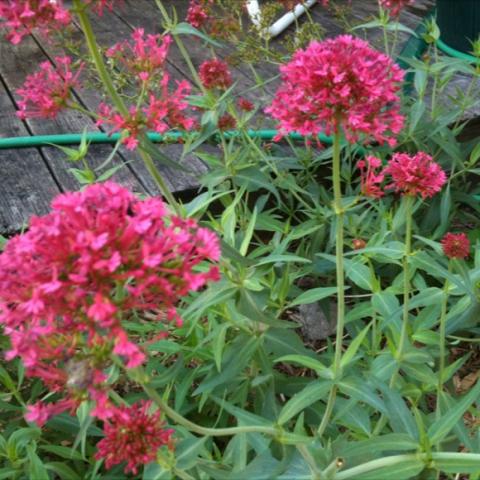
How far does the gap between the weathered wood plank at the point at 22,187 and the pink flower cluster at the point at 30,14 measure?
1.22 m

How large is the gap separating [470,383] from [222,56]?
235cm

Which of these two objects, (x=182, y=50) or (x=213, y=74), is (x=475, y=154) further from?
(x=182, y=50)

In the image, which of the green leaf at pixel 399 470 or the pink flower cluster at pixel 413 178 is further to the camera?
the pink flower cluster at pixel 413 178

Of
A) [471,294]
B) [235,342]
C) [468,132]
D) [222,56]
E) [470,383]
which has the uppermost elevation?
[222,56]

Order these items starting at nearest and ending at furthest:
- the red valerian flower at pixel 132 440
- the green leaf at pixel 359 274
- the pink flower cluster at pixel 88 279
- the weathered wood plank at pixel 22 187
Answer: the pink flower cluster at pixel 88 279, the red valerian flower at pixel 132 440, the green leaf at pixel 359 274, the weathered wood plank at pixel 22 187

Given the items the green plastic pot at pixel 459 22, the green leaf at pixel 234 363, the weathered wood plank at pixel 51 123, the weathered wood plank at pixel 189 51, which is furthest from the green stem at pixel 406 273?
the green plastic pot at pixel 459 22

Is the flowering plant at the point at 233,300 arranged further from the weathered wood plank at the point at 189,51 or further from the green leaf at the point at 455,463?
the weathered wood plank at the point at 189,51

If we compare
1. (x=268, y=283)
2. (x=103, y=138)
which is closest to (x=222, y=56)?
(x=103, y=138)

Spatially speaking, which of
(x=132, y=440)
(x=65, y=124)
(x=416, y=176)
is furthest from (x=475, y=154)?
(x=132, y=440)

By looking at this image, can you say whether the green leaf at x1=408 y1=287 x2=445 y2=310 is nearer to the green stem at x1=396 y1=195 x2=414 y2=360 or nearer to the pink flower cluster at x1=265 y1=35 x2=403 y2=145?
the green stem at x1=396 y1=195 x2=414 y2=360

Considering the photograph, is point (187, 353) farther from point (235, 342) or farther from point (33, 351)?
point (33, 351)

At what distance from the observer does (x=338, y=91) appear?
55.1 inches

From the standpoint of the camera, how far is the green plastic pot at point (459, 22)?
140 inches

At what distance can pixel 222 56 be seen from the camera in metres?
4.06
